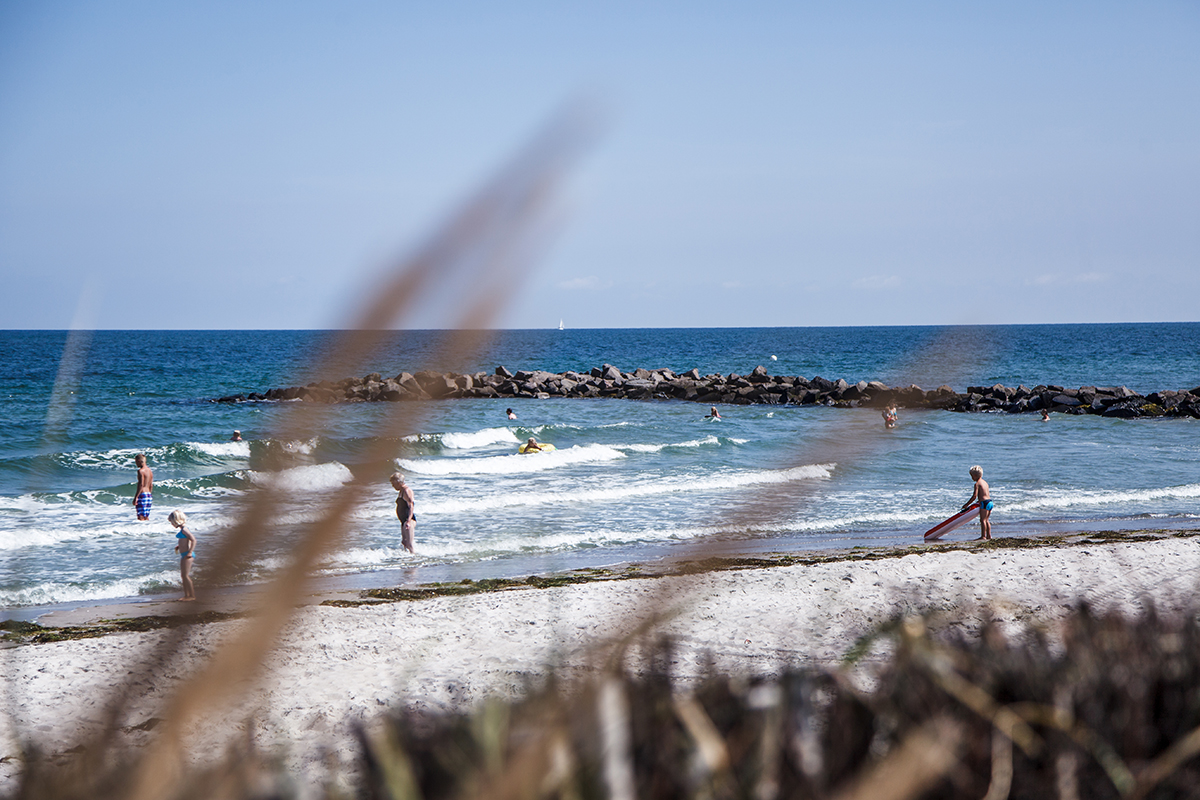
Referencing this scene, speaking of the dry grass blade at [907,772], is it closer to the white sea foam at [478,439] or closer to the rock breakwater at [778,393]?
the white sea foam at [478,439]

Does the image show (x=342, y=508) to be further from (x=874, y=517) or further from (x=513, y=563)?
(x=874, y=517)

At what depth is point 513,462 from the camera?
26.3 metres

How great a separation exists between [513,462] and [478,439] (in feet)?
18.2

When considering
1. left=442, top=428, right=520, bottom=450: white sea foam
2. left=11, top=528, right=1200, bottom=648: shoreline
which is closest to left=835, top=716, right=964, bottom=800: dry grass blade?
left=11, top=528, right=1200, bottom=648: shoreline

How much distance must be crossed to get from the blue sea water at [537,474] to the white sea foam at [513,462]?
0.39 feet

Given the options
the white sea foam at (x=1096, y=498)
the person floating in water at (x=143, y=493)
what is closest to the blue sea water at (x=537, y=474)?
the white sea foam at (x=1096, y=498)

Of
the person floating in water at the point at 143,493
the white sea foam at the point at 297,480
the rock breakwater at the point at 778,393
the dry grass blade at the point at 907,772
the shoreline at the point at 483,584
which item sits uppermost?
the white sea foam at the point at 297,480

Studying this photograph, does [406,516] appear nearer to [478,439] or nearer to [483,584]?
[483,584]

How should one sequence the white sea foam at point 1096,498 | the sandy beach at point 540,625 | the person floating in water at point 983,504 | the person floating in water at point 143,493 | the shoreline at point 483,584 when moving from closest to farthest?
1. the sandy beach at point 540,625
2. the shoreline at point 483,584
3. the person floating in water at point 983,504
4. the person floating in water at point 143,493
5. the white sea foam at point 1096,498

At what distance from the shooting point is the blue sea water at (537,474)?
53 cm

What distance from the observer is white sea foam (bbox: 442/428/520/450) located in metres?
30.3

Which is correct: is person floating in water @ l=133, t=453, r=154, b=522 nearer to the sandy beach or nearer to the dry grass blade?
→ the sandy beach

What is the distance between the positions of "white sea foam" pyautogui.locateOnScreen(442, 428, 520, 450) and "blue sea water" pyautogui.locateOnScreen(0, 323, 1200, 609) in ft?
0.34

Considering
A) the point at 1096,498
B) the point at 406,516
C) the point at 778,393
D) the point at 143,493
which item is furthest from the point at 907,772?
the point at 778,393
